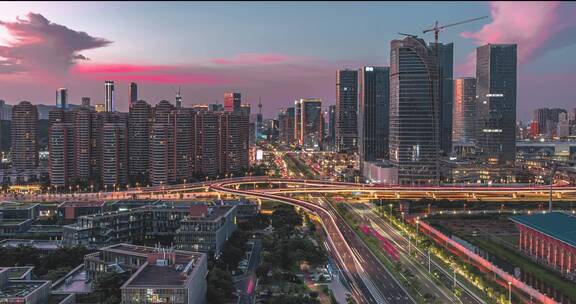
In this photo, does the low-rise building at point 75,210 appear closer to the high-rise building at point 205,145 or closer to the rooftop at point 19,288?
the rooftop at point 19,288

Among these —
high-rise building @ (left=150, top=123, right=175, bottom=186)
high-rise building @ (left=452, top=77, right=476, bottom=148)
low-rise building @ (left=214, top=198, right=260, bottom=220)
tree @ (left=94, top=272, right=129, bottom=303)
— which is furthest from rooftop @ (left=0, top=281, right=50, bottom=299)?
high-rise building @ (left=452, top=77, right=476, bottom=148)

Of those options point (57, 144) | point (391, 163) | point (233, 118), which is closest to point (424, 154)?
point (391, 163)

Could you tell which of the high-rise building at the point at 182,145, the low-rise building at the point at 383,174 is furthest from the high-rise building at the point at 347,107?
the high-rise building at the point at 182,145

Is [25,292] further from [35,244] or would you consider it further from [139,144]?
[139,144]

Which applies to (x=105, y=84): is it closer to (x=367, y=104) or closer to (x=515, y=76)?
(x=367, y=104)

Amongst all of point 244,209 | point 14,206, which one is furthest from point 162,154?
point 244,209

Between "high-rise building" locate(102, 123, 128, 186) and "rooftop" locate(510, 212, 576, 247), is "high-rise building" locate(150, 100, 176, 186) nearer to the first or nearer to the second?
"high-rise building" locate(102, 123, 128, 186)
